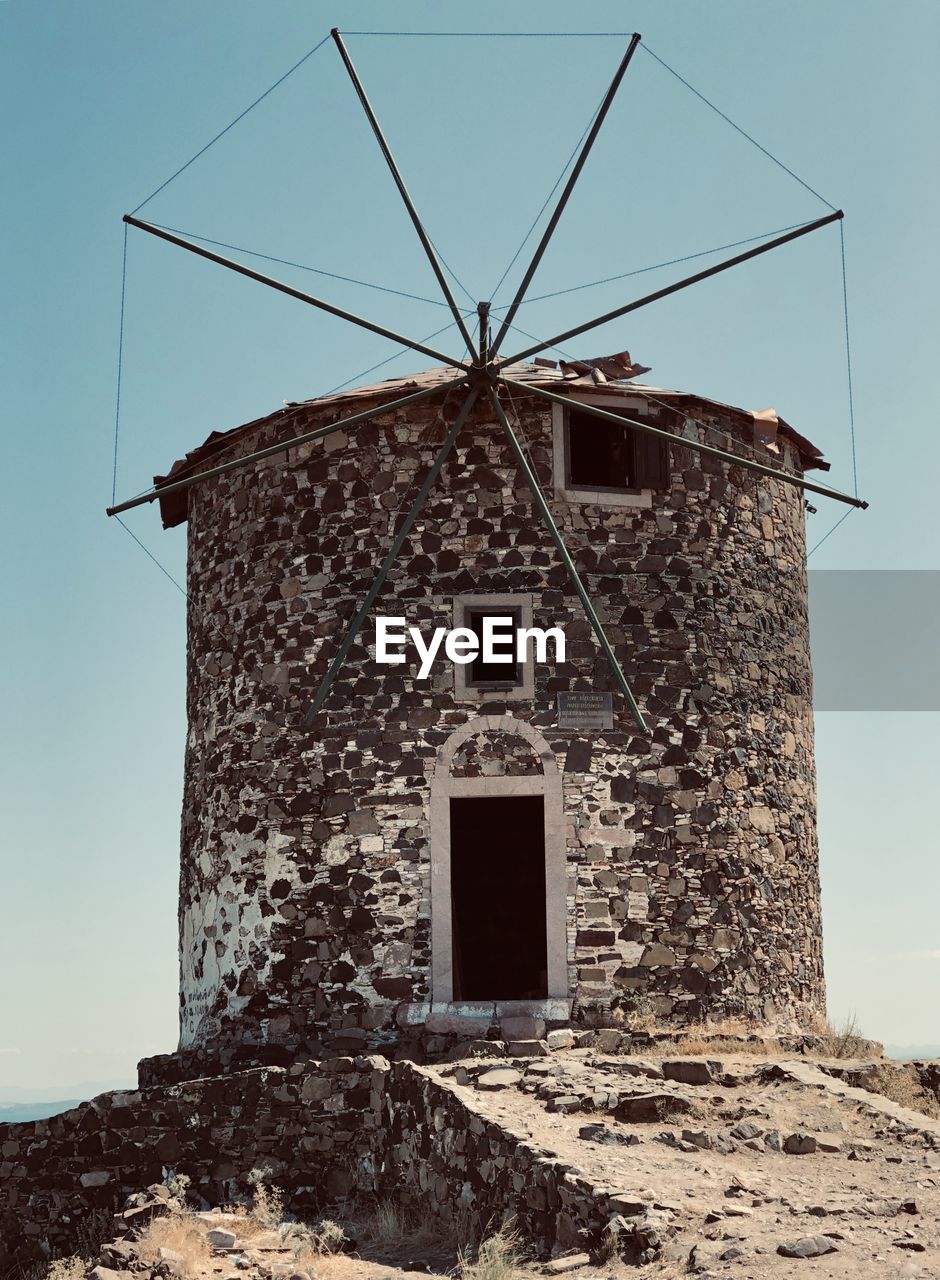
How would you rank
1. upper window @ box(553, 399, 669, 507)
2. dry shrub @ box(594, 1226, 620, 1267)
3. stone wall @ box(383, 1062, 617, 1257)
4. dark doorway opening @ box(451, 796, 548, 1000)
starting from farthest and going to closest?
dark doorway opening @ box(451, 796, 548, 1000), upper window @ box(553, 399, 669, 507), stone wall @ box(383, 1062, 617, 1257), dry shrub @ box(594, 1226, 620, 1267)

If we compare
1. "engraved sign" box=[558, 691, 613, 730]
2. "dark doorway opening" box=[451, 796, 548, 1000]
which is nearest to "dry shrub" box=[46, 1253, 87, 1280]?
"engraved sign" box=[558, 691, 613, 730]

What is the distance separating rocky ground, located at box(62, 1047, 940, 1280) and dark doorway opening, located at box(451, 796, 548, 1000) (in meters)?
6.78

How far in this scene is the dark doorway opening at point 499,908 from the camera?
2159 centimetres

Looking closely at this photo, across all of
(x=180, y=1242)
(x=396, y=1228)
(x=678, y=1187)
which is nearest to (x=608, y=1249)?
(x=678, y=1187)

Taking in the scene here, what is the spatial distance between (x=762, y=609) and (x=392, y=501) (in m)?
3.84

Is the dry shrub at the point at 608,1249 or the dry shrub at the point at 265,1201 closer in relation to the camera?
the dry shrub at the point at 608,1249

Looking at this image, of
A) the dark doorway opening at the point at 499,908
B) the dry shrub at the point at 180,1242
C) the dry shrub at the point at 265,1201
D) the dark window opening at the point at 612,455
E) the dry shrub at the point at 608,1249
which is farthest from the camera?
the dark doorway opening at the point at 499,908

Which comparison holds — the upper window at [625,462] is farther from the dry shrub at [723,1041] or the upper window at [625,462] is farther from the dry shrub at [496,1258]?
the dry shrub at [496,1258]

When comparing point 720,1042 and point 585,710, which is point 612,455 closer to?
point 585,710

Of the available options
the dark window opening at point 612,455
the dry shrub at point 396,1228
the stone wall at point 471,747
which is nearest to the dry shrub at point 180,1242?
the dry shrub at point 396,1228

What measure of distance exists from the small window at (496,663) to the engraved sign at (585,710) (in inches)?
12.9

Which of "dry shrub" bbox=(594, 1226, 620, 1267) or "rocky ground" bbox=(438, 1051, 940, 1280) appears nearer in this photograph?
"rocky ground" bbox=(438, 1051, 940, 1280)

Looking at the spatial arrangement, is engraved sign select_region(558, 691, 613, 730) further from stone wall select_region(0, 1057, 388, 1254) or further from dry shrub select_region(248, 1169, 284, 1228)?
dry shrub select_region(248, 1169, 284, 1228)

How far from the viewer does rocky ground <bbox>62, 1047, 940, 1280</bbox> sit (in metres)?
9.70
